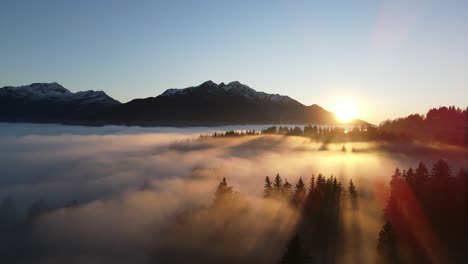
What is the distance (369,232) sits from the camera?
→ 15525 centimetres

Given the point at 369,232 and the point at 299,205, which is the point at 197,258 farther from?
the point at 369,232

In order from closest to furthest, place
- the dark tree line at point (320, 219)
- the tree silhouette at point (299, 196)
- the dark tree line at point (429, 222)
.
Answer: the dark tree line at point (429, 222)
the dark tree line at point (320, 219)
the tree silhouette at point (299, 196)

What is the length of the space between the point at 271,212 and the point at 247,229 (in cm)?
1551

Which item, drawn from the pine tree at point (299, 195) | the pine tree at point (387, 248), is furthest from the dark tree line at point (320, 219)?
the pine tree at point (387, 248)

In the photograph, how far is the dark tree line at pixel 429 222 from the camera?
126m

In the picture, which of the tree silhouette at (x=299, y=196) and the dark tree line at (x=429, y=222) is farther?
the tree silhouette at (x=299, y=196)

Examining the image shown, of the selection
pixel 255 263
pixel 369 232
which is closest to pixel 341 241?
pixel 369 232

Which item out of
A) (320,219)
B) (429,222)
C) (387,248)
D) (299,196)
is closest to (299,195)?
(299,196)

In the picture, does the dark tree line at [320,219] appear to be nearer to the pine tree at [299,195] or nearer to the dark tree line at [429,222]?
the pine tree at [299,195]

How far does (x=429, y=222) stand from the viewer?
136m

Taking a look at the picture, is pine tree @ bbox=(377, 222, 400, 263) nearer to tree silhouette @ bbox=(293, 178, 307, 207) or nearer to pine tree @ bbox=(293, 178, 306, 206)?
tree silhouette @ bbox=(293, 178, 307, 207)

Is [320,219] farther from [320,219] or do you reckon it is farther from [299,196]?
[299,196]

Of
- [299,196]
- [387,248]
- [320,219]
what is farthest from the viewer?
[299,196]

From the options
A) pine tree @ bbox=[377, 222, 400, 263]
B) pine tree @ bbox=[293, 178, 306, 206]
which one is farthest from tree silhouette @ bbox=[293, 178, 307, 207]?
pine tree @ bbox=[377, 222, 400, 263]
